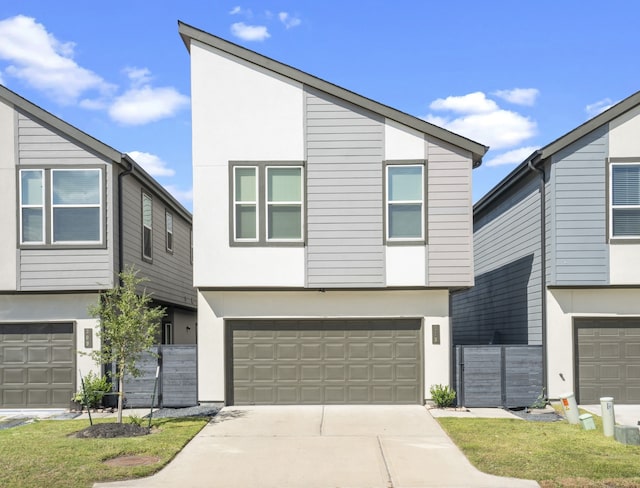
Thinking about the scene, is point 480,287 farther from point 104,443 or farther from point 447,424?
point 104,443

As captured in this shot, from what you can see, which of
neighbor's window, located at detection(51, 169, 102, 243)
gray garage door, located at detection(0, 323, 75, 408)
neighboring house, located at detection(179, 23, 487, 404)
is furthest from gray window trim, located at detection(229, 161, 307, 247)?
gray garage door, located at detection(0, 323, 75, 408)

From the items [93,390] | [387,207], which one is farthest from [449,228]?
[93,390]

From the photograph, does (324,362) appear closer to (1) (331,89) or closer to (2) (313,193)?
(2) (313,193)

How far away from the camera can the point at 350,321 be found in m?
15.6

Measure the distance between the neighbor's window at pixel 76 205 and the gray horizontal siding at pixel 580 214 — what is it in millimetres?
10418

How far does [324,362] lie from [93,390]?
5168 mm

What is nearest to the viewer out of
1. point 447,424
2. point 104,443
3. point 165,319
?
point 104,443

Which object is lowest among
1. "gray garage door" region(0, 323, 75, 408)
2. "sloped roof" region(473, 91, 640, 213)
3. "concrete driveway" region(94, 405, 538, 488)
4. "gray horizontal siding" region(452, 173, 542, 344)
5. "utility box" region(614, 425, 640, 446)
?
"concrete driveway" region(94, 405, 538, 488)

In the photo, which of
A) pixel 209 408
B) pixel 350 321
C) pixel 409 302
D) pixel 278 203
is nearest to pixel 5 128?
pixel 278 203

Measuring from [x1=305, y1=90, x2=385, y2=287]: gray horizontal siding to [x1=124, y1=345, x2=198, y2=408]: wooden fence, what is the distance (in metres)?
3.40

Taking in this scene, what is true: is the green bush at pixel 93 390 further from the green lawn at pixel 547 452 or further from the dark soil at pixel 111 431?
the green lawn at pixel 547 452

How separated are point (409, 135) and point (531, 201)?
165 inches

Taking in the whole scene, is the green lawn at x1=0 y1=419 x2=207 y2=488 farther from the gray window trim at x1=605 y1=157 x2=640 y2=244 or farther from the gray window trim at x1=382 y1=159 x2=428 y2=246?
the gray window trim at x1=605 y1=157 x2=640 y2=244

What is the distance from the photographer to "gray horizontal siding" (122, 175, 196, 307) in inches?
658
